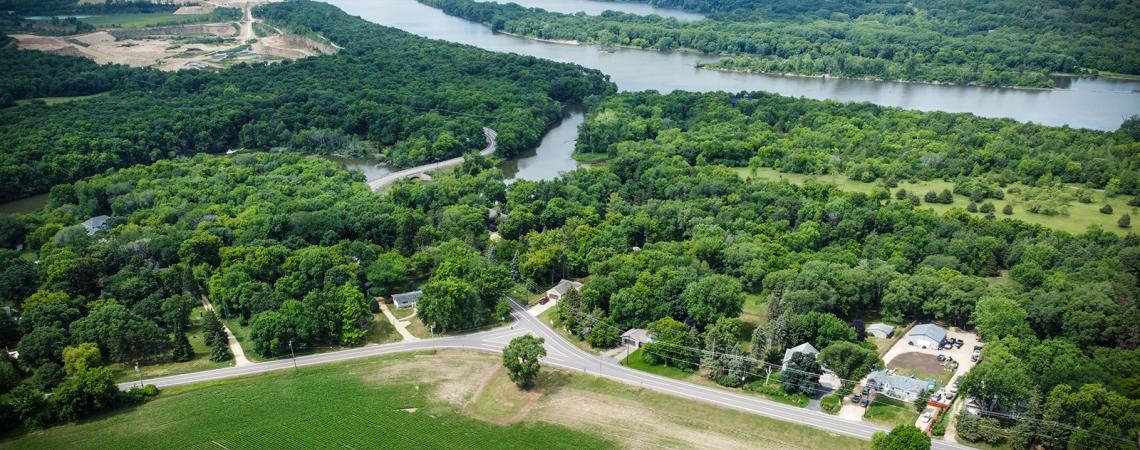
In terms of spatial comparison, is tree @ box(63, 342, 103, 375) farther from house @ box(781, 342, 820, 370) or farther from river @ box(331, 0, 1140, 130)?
river @ box(331, 0, 1140, 130)

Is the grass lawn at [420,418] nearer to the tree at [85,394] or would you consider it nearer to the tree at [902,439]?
the tree at [85,394]

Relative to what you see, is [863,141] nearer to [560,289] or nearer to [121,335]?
[560,289]

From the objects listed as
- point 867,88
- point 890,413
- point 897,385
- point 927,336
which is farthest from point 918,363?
point 867,88

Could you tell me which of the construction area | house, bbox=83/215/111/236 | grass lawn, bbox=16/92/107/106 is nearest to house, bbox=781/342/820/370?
house, bbox=83/215/111/236

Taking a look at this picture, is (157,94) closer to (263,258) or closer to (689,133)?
(263,258)

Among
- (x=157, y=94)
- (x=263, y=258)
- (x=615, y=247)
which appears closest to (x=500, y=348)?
(x=615, y=247)
